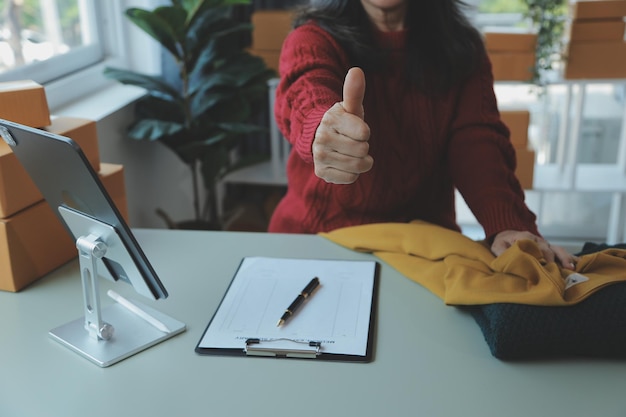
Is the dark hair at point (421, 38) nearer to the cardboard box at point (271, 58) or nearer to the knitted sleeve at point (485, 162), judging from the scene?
the knitted sleeve at point (485, 162)

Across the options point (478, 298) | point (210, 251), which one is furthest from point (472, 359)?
point (210, 251)

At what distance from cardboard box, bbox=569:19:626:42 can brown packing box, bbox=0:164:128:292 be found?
5.81 feet

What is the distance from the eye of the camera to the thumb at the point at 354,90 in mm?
952

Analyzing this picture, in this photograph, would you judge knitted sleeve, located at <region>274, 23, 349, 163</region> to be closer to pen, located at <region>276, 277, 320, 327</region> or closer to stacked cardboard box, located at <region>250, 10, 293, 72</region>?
pen, located at <region>276, 277, 320, 327</region>

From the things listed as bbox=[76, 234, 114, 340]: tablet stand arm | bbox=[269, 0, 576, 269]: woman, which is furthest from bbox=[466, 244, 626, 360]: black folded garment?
bbox=[76, 234, 114, 340]: tablet stand arm

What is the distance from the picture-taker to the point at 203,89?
2096 mm

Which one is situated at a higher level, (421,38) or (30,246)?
(421,38)

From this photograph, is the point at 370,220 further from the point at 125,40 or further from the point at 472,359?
the point at 125,40

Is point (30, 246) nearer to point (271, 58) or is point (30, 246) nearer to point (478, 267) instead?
point (478, 267)

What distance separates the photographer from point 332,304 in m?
1.11

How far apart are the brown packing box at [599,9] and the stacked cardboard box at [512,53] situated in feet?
0.50

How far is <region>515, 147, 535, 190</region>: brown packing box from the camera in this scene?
2404mm

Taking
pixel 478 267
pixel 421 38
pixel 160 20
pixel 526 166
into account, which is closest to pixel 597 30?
pixel 526 166

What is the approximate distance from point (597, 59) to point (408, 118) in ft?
3.77
